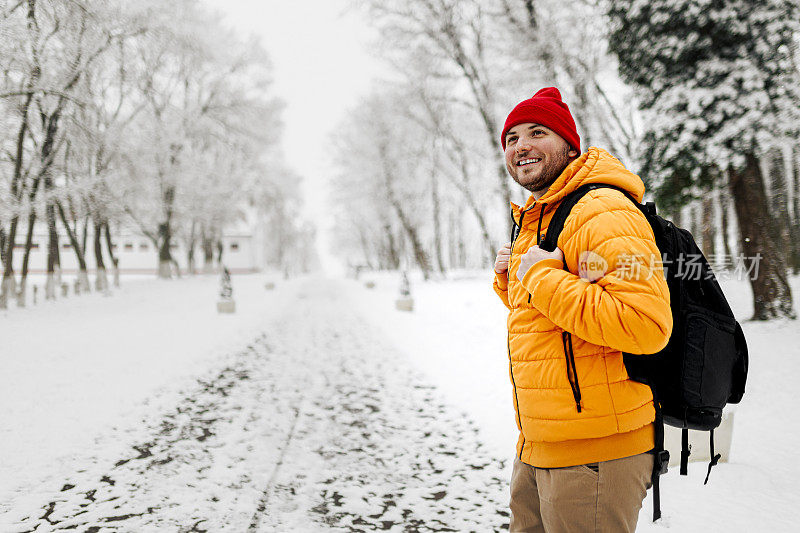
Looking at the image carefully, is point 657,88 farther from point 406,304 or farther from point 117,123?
point 117,123

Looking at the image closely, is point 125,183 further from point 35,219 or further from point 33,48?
point 33,48

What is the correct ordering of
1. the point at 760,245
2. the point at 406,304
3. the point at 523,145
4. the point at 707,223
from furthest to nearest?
the point at 406,304 < the point at 707,223 < the point at 760,245 < the point at 523,145

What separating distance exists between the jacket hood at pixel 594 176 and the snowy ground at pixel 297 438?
2.69 meters

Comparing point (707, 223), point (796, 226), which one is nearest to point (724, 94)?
point (707, 223)

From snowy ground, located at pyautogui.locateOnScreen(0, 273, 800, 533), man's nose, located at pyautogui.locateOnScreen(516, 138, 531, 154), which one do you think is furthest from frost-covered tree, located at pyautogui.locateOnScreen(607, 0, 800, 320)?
man's nose, located at pyautogui.locateOnScreen(516, 138, 531, 154)

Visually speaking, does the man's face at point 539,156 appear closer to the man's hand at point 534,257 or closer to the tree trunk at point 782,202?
the man's hand at point 534,257

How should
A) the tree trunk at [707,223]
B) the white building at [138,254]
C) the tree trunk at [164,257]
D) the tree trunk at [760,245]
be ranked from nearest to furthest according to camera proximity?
the tree trunk at [760,245] < the tree trunk at [707,223] < the tree trunk at [164,257] < the white building at [138,254]

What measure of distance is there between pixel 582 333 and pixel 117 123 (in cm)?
2270

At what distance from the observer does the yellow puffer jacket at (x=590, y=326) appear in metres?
1.39

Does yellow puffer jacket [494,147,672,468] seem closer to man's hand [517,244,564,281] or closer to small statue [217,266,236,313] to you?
man's hand [517,244,564,281]

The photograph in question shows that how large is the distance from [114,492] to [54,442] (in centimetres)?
173

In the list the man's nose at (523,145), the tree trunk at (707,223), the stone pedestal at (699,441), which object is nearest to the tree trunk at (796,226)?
the tree trunk at (707,223)

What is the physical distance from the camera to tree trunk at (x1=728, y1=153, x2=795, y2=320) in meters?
8.23

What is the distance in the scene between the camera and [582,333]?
1.43m
